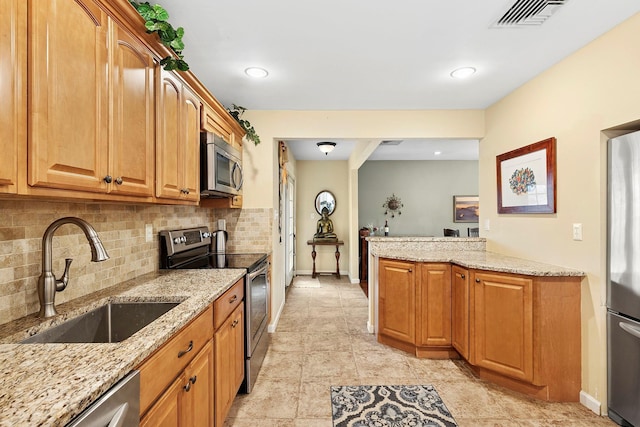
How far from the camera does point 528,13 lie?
1.72 m

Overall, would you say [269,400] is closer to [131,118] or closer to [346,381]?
[346,381]

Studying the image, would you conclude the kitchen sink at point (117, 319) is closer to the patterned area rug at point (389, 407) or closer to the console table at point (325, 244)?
the patterned area rug at point (389, 407)

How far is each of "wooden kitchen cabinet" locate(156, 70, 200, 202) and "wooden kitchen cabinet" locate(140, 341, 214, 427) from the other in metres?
0.86

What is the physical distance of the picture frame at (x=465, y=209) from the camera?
6.81 meters

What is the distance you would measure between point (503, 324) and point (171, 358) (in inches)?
84.7

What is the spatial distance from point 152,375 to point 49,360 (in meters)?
0.28

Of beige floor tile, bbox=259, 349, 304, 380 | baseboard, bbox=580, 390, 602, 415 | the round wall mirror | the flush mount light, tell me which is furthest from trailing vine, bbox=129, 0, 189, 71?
the round wall mirror

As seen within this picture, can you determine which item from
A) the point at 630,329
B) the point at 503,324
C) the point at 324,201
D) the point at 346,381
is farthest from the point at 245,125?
the point at 324,201

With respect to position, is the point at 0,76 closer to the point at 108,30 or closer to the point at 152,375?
the point at 108,30

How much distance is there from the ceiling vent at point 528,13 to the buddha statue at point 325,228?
15.3 feet

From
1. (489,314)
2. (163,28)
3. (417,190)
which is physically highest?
(163,28)

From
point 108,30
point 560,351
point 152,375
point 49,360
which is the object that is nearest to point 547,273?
point 560,351

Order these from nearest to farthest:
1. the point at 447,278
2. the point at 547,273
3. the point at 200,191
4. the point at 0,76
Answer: the point at 0,76 → the point at 547,273 → the point at 200,191 → the point at 447,278

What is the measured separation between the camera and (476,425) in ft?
6.16
